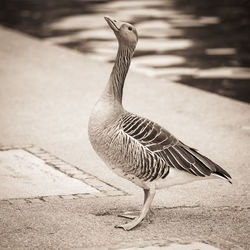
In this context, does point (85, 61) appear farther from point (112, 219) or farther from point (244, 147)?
point (112, 219)

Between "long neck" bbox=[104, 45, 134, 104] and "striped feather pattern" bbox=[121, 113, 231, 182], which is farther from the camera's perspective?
"long neck" bbox=[104, 45, 134, 104]

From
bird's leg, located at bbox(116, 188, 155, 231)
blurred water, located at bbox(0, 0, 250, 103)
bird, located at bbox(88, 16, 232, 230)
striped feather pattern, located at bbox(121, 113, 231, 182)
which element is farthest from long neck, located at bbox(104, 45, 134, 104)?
blurred water, located at bbox(0, 0, 250, 103)

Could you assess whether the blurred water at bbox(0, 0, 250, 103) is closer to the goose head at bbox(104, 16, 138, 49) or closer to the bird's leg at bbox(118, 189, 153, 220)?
the bird's leg at bbox(118, 189, 153, 220)

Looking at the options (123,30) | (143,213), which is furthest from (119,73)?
(143,213)

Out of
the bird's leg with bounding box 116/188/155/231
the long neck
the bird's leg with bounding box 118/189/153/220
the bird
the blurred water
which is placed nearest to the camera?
the bird

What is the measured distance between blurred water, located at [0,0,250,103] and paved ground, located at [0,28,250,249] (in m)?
0.92

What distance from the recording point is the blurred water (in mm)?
12766

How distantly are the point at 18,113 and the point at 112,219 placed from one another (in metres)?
4.30

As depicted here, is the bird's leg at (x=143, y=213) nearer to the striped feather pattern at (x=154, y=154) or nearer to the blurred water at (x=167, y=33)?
the striped feather pattern at (x=154, y=154)

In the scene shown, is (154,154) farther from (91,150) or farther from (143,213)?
(91,150)

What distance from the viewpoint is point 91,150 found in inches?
318

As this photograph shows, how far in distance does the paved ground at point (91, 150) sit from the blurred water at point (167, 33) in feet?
3.02

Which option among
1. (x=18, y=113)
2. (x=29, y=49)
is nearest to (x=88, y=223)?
(x=18, y=113)

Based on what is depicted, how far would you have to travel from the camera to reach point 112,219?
229 inches
